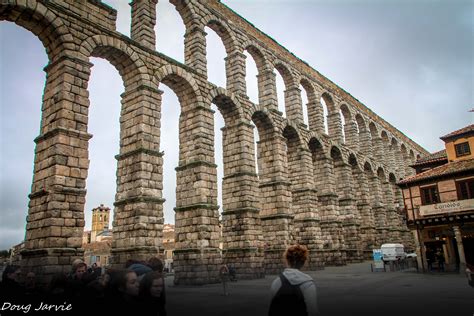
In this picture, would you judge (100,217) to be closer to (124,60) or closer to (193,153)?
(193,153)

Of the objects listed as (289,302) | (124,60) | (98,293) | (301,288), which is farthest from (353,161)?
(289,302)

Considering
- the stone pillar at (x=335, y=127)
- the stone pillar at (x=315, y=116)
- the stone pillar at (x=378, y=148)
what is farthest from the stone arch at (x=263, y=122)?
the stone pillar at (x=378, y=148)

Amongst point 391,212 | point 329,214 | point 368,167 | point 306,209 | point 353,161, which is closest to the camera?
point 306,209

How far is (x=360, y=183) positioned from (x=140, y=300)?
31996 mm

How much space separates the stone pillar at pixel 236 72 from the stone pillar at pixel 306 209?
6.79m

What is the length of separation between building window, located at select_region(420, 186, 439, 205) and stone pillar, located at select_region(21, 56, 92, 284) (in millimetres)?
19182

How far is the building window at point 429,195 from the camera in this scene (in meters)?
21.4

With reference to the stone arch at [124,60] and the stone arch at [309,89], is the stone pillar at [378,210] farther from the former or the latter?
the stone arch at [124,60]

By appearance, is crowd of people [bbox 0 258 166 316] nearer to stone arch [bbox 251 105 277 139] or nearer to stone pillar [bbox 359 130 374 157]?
stone arch [bbox 251 105 277 139]

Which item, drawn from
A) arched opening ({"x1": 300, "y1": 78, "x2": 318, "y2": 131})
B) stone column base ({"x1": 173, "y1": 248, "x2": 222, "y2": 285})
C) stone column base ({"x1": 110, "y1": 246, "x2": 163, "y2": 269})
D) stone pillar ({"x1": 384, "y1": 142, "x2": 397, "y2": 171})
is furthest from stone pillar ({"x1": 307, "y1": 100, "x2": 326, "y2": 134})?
stone column base ({"x1": 110, "y1": 246, "x2": 163, "y2": 269})

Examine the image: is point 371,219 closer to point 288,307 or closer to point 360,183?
point 360,183

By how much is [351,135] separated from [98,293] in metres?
33.1

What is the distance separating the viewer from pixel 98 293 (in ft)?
15.9

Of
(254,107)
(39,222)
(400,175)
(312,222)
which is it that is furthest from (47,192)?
(400,175)
